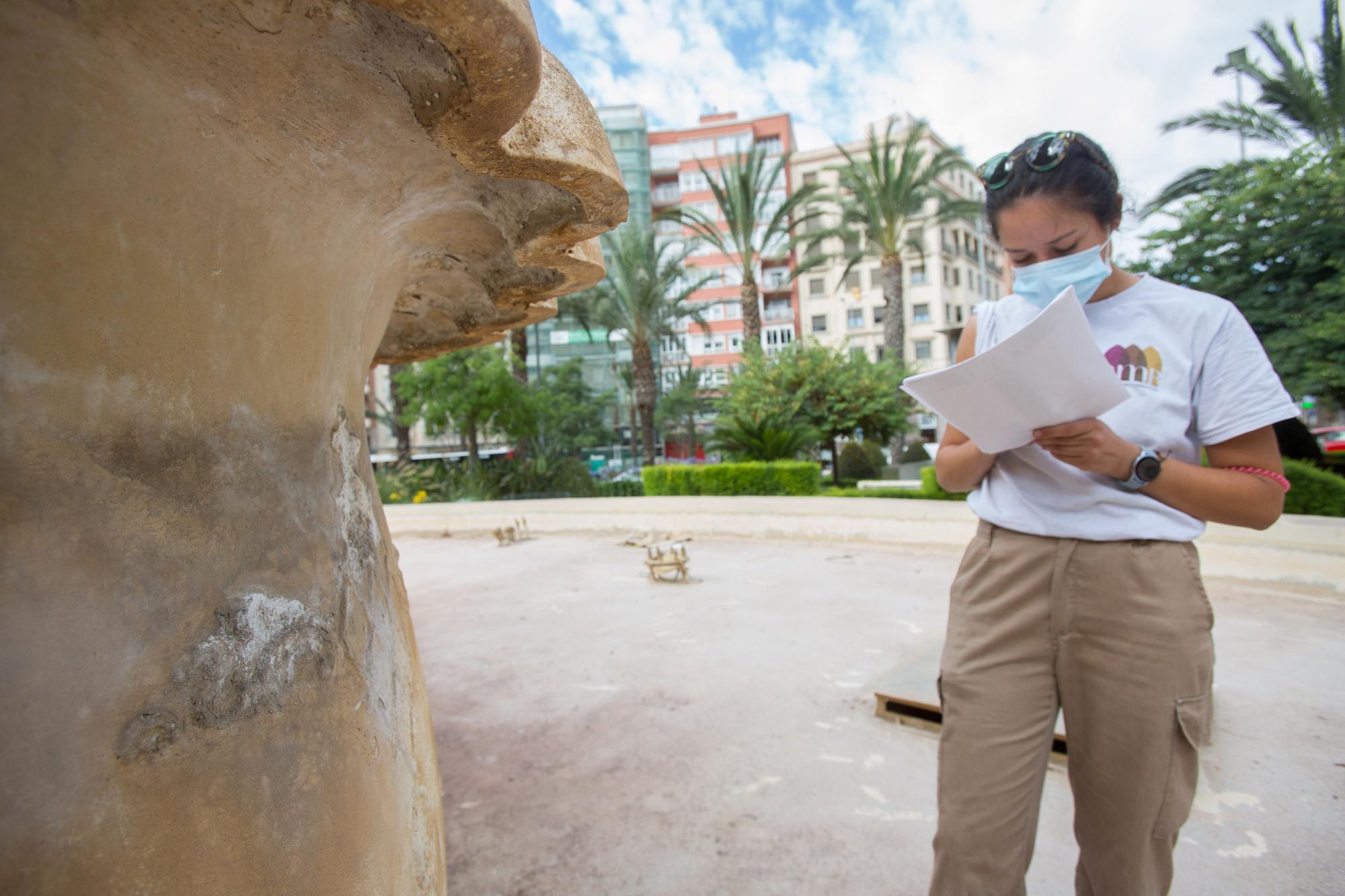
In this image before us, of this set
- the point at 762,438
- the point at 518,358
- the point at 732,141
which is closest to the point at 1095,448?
the point at 762,438

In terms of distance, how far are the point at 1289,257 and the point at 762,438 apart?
9542 mm

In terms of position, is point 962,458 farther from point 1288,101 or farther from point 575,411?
point 575,411

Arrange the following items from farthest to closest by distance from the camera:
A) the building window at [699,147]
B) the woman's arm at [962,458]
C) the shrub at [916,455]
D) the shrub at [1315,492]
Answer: the building window at [699,147], the shrub at [916,455], the shrub at [1315,492], the woman's arm at [962,458]

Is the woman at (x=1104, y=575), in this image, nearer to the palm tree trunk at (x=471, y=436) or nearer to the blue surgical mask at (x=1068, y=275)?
the blue surgical mask at (x=1068, y=275)

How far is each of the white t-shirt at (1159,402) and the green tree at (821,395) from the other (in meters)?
13.8

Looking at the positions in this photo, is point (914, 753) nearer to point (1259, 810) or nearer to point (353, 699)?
point (1259, 810)

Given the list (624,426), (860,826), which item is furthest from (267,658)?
(624,426)

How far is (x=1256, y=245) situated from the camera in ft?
42.6

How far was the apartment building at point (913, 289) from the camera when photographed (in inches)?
1656

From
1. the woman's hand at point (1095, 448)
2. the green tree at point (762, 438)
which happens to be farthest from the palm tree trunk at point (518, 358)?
the woman's hand at point (1095, 448)

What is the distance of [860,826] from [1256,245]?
14.8 meters

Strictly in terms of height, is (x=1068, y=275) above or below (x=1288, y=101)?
below

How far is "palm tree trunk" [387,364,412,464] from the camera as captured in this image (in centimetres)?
1823

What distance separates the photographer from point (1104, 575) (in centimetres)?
146
